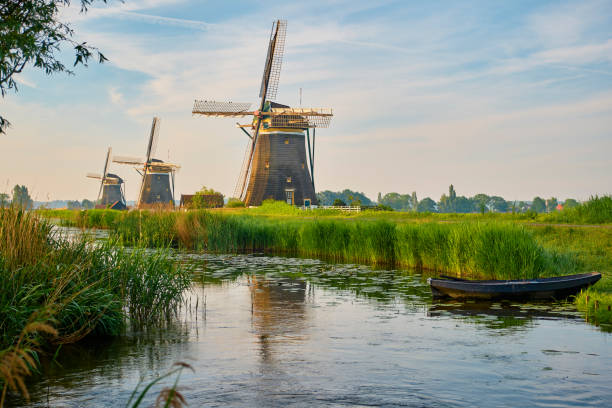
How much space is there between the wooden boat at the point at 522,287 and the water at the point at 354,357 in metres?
0.28

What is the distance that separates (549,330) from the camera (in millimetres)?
8977

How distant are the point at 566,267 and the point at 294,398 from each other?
10265 millimetres

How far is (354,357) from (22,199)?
5667mm

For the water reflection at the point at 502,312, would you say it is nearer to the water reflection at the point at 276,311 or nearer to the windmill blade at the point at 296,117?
the water reflection at the point at 276,311

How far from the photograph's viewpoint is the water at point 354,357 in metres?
6.07

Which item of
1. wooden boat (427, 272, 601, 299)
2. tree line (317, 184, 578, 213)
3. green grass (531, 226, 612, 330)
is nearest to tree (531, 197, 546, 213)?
tree line (317, 184, 578, 213)

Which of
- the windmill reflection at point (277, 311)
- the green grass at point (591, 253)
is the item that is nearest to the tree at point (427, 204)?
the green grass at point (591, 253)

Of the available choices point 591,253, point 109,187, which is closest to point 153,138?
point 109,187

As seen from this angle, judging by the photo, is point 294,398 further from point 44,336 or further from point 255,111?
point 255,111

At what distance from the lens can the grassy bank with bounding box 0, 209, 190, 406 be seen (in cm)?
700

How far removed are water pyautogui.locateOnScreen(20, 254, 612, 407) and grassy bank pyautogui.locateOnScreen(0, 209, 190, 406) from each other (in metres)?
0.37

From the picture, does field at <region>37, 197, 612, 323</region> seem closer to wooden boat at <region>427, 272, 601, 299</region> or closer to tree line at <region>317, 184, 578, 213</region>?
wooden boat at <region>427, 272, 601, 299</region>

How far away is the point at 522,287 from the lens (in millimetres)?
11117

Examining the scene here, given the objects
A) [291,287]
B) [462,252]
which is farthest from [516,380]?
[462,252]
